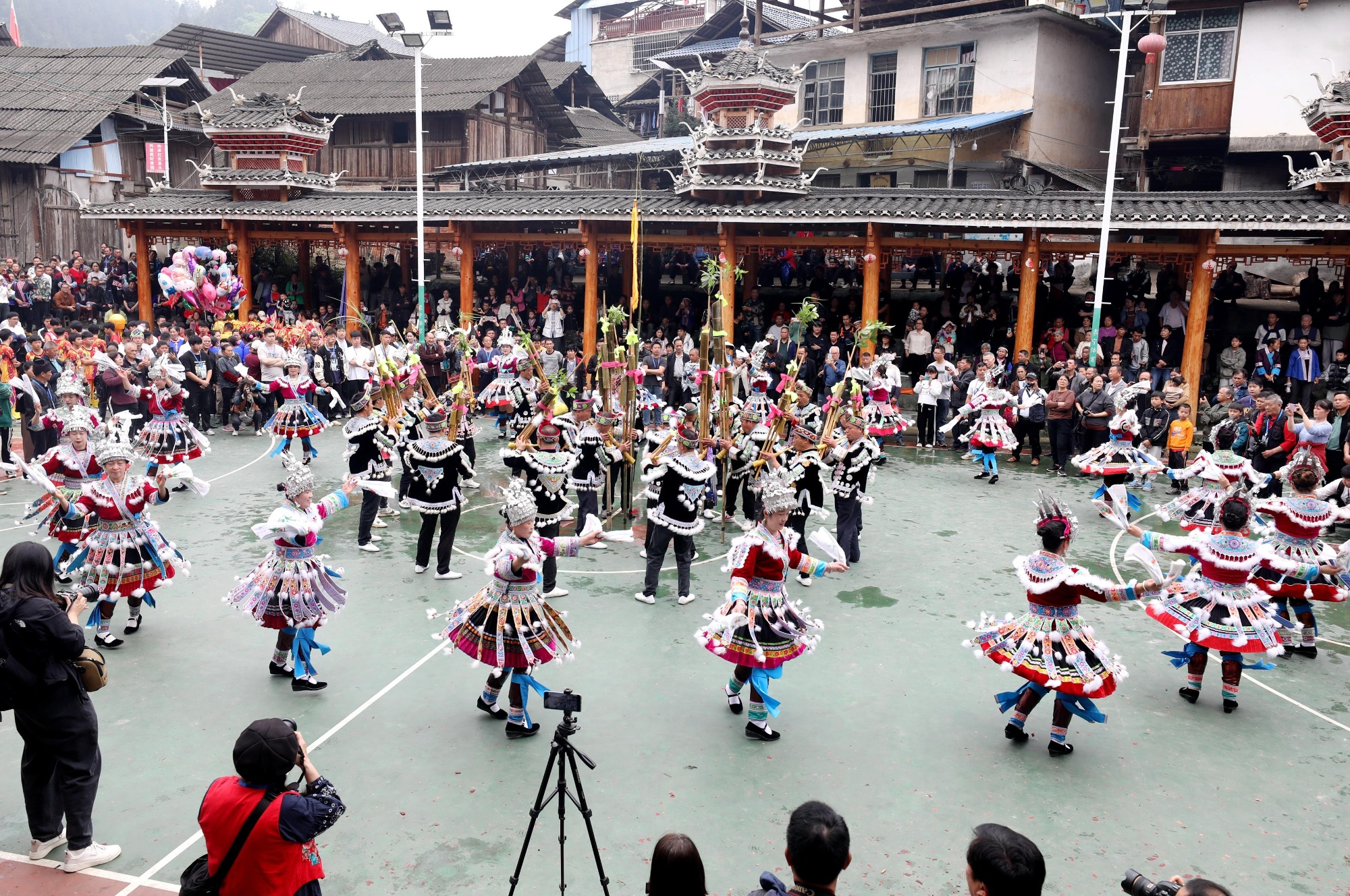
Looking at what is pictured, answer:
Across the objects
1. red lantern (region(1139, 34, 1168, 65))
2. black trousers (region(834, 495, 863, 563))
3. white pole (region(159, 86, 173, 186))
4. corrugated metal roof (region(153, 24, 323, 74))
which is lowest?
black trousers (region(834, 495, 863, 563))

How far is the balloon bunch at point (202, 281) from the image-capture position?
792 inches

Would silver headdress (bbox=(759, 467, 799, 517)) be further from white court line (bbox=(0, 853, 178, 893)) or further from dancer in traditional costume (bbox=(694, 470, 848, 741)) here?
Answer: white court line (bbox=(0, 853, 178, 893))

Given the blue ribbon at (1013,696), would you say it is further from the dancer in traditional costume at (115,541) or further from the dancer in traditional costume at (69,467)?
the dancer in traditional costume at (69,467)

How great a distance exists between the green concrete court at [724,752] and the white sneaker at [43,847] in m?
0.15

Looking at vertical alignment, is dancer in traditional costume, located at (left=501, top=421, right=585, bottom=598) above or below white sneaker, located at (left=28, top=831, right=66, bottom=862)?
above

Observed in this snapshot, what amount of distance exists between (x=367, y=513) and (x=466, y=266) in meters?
12.2

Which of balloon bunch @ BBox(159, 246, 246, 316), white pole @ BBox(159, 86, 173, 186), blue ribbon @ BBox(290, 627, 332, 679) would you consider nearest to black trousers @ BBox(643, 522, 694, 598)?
blue ribbon @ BBox(290, 627, 332, 679)

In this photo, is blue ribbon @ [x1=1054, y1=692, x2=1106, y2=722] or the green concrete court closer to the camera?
the green concrete court

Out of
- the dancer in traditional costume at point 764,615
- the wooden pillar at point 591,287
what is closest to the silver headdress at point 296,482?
the dancer in traditional costume at point 764,615

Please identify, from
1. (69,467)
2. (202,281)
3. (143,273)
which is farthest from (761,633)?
(143,273)

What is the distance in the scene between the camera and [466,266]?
21.1 metres

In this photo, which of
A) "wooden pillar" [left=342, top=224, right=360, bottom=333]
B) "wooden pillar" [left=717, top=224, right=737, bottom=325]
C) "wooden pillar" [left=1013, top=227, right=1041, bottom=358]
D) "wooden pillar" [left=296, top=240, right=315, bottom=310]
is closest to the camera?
"wooden pillar" [left=1013, top=227, right=1041, bottom=358]

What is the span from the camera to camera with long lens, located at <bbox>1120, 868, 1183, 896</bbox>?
123 inches

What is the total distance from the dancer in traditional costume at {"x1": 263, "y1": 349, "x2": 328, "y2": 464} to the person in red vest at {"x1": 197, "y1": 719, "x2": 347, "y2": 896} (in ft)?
30.4
